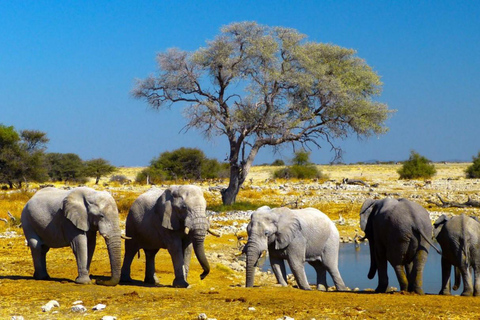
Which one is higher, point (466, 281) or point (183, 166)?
point (183, 166)

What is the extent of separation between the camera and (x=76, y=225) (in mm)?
13078

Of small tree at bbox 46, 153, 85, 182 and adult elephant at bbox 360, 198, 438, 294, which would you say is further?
small tree at bbox 46, 153, 85, 182

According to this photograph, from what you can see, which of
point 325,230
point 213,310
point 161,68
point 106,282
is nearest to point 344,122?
point 161,68

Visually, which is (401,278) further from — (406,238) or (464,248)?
(464,248)

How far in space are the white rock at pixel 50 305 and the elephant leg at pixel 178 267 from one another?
2.77 m

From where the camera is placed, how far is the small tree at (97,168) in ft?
211

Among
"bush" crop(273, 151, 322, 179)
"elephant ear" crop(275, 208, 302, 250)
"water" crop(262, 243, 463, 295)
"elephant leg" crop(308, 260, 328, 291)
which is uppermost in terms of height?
"bush" crop(273, 151, 322, 179)

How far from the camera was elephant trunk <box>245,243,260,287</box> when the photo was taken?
13055 mm

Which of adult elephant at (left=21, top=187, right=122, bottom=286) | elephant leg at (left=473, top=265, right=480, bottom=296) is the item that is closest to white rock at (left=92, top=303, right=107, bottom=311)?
adult elephant at (left=21, top=187, right=122, bottom=286)

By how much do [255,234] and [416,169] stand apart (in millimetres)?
48611

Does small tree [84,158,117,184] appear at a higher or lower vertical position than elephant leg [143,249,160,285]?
higher

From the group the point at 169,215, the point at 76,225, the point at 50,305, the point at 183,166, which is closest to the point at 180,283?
the point at 169,215

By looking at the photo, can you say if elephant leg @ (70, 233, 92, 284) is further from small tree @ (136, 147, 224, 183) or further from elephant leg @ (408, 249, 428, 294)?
small tree @ (136, 147, 224, 183)

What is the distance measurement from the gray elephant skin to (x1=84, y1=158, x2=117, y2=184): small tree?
164 ft
